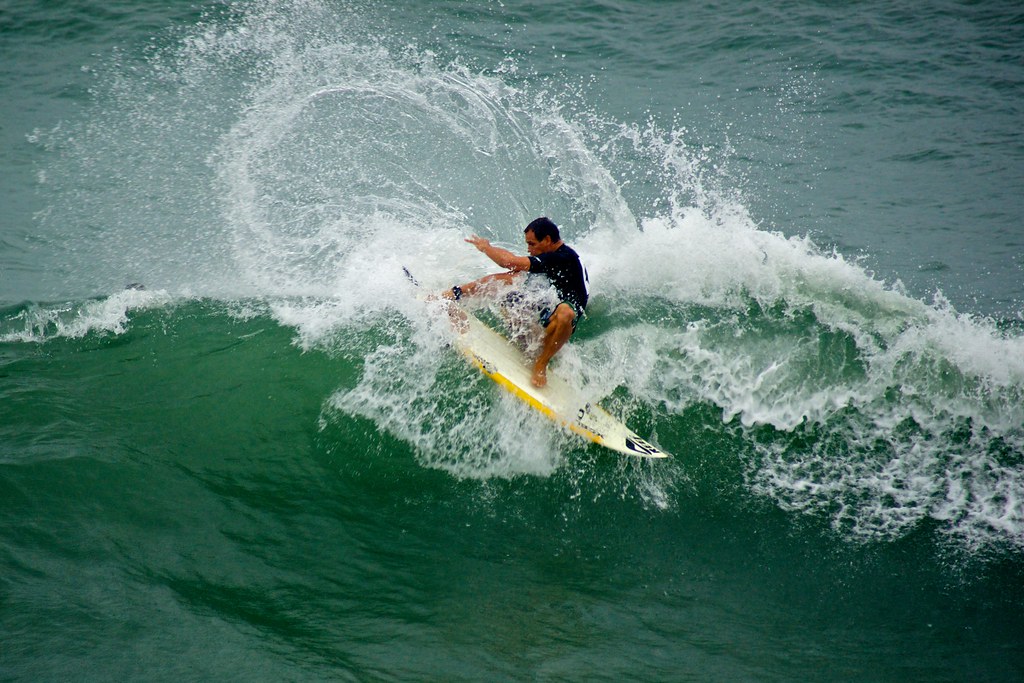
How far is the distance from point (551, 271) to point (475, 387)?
116 cm

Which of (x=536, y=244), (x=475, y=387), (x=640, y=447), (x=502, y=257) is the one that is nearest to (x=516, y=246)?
(x=536, y=244)

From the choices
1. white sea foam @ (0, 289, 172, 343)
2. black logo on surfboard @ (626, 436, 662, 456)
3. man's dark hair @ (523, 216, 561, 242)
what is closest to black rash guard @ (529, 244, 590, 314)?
man's dark hair @ (523, 216, 561, 242)

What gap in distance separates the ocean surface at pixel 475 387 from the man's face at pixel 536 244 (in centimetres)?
110

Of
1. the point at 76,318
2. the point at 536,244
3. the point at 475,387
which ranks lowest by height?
the point at 76,318

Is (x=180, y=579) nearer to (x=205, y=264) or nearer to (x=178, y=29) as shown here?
(x=205, y=264)

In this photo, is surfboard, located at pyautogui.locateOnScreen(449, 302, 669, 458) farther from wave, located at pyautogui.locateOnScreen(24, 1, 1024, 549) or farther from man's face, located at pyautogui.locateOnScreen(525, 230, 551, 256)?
man's face, located at pyautogui.locateOnScreen(525, 230, 551, 256)

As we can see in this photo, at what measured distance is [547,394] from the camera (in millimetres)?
6129

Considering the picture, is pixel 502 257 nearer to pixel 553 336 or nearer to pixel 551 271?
pixel 551 271

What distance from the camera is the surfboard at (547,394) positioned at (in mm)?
5844

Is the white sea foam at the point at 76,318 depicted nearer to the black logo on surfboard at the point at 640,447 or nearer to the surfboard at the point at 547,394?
the surfboard at the point at 547,394

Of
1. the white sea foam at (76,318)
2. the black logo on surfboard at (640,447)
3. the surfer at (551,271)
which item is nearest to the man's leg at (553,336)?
the surfer at (551,271)

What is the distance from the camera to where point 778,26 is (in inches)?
572

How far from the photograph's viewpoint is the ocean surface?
4.59 m

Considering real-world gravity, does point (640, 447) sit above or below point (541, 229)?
below
